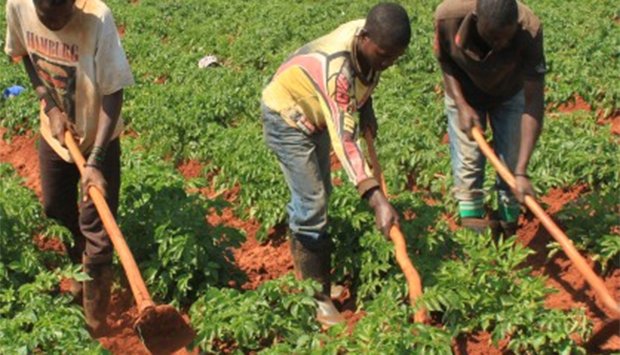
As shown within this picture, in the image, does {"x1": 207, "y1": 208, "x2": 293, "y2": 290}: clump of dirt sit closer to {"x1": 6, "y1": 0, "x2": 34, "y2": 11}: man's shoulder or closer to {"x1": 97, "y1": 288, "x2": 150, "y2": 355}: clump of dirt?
{"x1": 97, "y1": 288, "x2": 150, "y2": 355}: clump of dirt

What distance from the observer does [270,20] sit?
1409cm

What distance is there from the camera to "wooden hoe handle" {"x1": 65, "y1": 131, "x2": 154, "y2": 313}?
393 centimetres

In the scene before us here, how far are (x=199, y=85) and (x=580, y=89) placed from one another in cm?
429

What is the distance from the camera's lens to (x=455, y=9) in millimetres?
4801

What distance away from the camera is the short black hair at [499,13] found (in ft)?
14.0

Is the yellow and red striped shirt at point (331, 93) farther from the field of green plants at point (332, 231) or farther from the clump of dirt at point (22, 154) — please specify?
the clump of dirt at point (22, 154)

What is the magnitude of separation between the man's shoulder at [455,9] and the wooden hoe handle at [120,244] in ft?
7.21

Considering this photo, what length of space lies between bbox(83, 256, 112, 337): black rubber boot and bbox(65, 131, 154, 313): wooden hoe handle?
21.2 inches

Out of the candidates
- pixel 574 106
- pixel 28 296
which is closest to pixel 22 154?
pixel 28 296

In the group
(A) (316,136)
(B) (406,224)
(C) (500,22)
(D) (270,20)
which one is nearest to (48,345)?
(A) (316,136)

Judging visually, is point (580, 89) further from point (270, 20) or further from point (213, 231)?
point (270, 20)

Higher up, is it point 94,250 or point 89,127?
point 89,127

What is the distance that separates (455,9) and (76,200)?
2.51 m

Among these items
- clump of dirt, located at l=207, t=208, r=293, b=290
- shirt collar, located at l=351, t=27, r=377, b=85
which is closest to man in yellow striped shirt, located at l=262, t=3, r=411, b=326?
shirt collar, located at l=351, t=27, r=377, b=85
